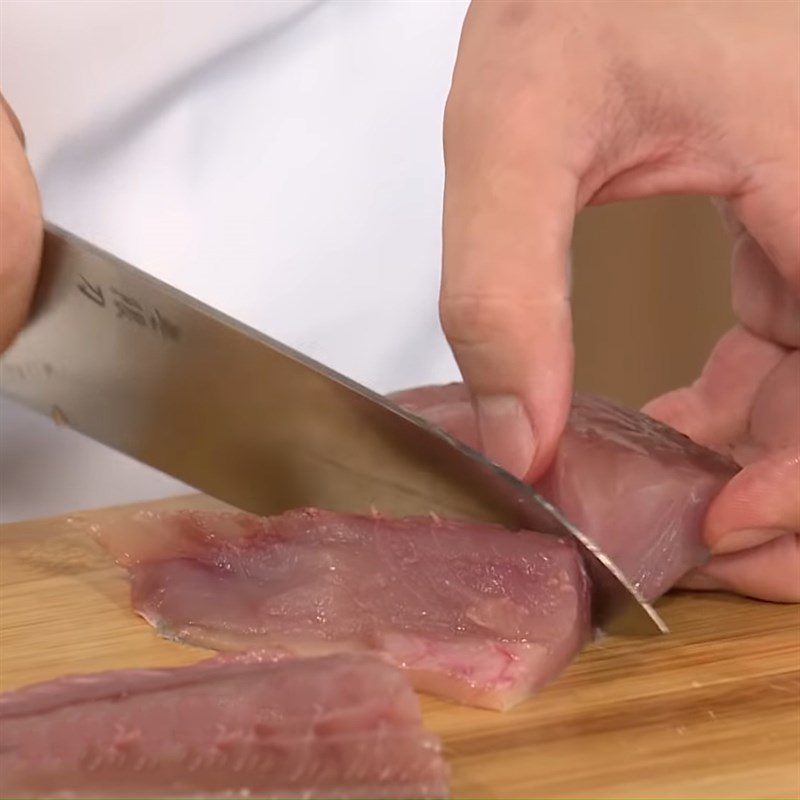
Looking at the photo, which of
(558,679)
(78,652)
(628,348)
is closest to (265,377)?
(78,652)

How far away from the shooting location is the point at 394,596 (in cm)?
147

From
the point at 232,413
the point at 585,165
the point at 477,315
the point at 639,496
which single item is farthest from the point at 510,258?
the point at 232,413

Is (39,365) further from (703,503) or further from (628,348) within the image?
(628,348)

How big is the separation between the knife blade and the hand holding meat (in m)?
0.09

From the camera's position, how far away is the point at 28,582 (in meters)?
1.64

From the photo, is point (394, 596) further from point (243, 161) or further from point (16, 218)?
point (243, 161)

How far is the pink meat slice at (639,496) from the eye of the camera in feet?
5.04

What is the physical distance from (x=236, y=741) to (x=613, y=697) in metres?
0.40

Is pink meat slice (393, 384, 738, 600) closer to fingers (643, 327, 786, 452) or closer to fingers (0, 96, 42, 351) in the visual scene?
fingers (643, 327, 786, 452)

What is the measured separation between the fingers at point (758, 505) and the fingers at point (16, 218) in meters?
0.86

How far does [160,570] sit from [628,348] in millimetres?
2722

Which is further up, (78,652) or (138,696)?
(138,696)

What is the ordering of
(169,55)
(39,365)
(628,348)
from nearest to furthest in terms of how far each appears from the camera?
(39,365)
(169,55)
(628,348)

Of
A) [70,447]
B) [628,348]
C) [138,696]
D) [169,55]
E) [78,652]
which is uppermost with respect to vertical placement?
[169,55]
